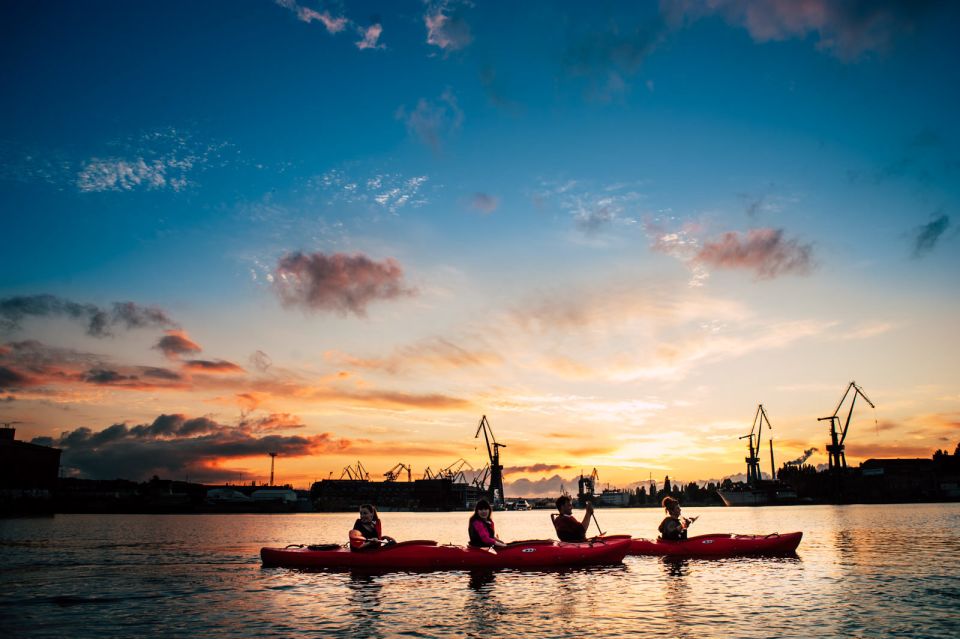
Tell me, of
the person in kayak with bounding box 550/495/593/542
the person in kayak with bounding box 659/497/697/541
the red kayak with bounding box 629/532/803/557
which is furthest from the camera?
the red kayak with bounding box 629/532/803/557

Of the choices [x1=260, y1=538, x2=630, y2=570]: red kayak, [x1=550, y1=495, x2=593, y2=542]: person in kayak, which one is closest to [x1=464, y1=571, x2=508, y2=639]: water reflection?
[x1=260, y1=538, x2=630, y2=570]: red kayak

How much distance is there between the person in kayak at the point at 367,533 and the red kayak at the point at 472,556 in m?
0.26

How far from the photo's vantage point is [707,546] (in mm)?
27938

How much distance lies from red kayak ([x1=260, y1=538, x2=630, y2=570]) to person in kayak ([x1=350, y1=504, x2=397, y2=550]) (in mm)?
262

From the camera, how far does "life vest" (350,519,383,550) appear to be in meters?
24.2

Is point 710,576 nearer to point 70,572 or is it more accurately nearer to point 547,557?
point 547,557

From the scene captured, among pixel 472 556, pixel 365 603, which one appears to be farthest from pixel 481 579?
pixel 365 603

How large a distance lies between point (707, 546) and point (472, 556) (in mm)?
11268

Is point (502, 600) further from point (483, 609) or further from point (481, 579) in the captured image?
point (481, 579)

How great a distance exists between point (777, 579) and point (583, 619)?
35.1 ft

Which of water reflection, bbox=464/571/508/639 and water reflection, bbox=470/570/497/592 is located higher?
water reflection, bbox=464/571/508/639

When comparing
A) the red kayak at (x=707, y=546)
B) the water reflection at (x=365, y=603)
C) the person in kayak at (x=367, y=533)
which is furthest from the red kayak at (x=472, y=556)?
the red kayak at (x=707, y=546)

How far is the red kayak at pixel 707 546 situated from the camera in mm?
27500

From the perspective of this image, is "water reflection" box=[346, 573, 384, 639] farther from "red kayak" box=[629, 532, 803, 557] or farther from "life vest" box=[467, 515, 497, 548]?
"red kayak" box=[629, 532, 803, 557]
